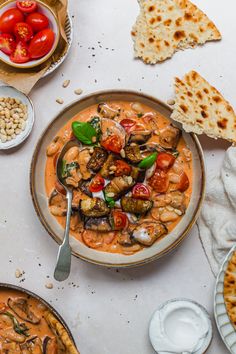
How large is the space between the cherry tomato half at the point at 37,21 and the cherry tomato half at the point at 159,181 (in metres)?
1.12

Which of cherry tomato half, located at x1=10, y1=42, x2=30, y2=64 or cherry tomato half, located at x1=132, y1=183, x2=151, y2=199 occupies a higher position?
cherry tomato half, located at x1=10, y1=42, x2=30, y2=64

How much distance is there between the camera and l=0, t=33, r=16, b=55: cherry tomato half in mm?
4059

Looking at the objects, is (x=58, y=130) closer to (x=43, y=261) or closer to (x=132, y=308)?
(x=43, y=261)

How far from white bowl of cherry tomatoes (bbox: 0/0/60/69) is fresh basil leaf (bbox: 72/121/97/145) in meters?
0.48

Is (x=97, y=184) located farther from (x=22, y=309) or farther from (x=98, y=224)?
(x=22, y=309)

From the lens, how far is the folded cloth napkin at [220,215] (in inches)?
154

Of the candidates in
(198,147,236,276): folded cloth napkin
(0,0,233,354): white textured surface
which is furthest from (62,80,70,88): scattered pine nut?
(198,147,236,276): folded cloth napkin

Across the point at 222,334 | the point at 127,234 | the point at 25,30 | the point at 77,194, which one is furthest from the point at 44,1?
the point at 222,334

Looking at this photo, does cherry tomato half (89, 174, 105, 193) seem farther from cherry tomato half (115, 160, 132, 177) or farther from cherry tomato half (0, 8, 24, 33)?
cherry tomato half (0, 8, 24, 33)

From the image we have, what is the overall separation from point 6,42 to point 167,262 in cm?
163

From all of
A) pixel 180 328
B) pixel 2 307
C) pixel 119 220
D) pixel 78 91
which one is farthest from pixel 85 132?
pixel 180 328

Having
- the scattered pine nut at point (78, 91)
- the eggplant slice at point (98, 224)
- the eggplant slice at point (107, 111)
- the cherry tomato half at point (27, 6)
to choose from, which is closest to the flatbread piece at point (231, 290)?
the eggplant slice at point (98, 224)

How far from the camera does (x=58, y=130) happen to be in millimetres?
3975

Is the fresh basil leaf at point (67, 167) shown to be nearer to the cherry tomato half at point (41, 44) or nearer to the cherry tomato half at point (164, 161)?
the cherry tomato half at point (164, 161)
